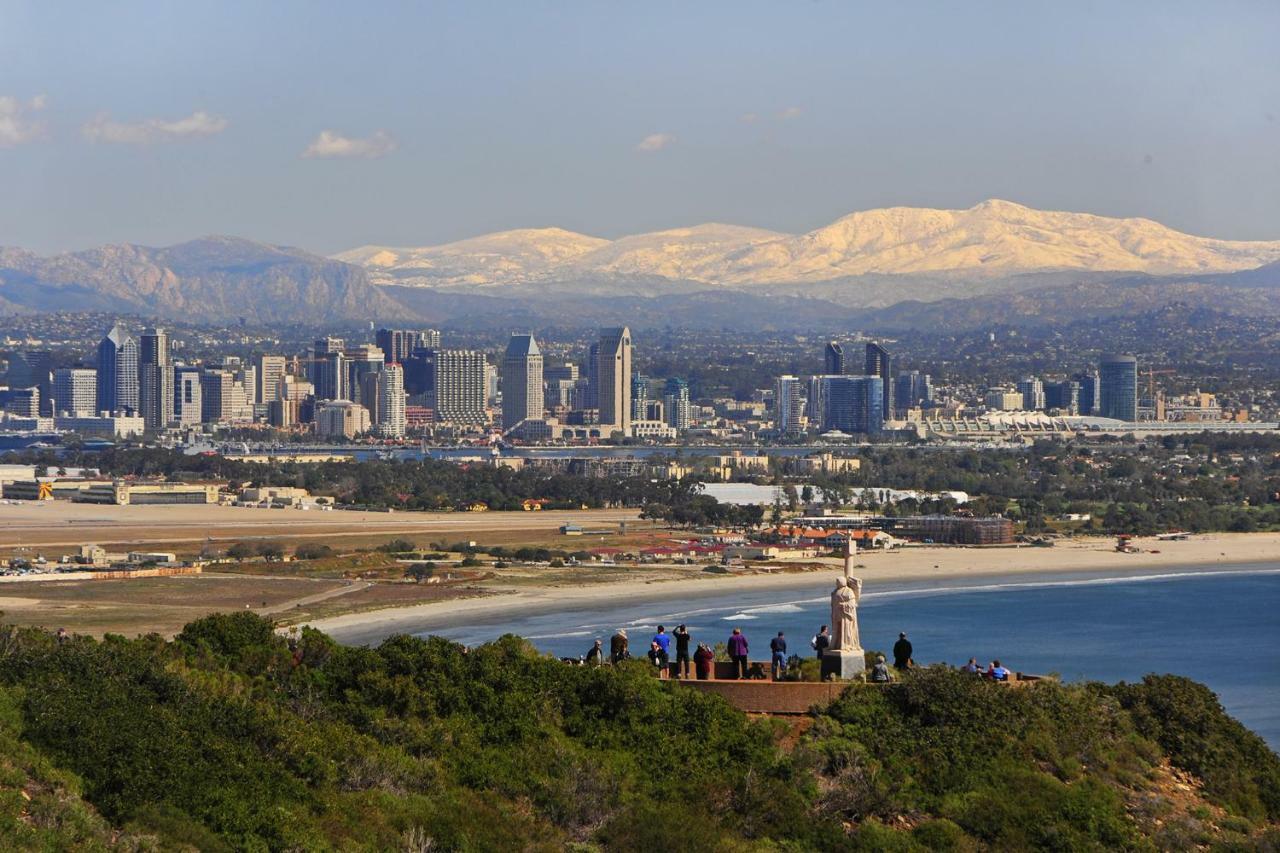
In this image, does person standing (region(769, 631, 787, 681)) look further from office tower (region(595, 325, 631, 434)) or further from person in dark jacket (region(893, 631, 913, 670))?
office tower (region(595, 325, 631, 434))

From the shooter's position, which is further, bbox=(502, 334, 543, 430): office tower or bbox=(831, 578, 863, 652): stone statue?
bbox=(502, 334, 543, 430): office tower

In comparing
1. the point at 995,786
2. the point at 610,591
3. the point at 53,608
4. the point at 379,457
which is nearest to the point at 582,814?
the point at 995,786

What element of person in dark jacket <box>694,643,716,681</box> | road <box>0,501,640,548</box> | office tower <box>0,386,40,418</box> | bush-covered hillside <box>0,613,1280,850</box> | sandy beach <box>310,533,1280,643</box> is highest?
office tower <box>0,386,40,418</box>

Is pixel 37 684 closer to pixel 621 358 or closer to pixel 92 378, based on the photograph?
pixel 621 358

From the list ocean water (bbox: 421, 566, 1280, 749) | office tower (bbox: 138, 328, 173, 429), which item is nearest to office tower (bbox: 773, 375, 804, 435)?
office tower (bbox: 138, 328, 173, 429)

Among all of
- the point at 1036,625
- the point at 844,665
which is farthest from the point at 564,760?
the point at 1036,625
